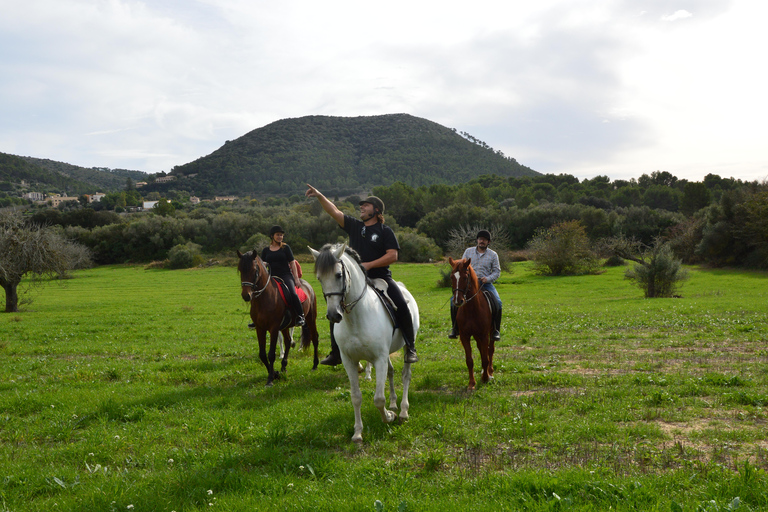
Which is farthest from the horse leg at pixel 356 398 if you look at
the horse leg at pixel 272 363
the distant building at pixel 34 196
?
the distant building at pixel 34 196

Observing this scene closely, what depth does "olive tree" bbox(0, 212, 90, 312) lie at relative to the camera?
2559 cm

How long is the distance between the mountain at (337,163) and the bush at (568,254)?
10835 centimetres

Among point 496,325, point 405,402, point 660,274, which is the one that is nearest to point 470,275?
point 496,325

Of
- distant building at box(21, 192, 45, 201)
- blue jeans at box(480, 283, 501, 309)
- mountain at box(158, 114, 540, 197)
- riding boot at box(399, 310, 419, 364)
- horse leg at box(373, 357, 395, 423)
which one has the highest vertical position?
mountain at box(158, 114, 540, 197)

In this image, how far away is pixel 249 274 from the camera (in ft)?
31.3

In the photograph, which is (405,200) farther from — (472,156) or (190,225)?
(472,156)

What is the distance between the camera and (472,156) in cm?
17050

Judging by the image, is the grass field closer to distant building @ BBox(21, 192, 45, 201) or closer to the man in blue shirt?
the man in blue shirt

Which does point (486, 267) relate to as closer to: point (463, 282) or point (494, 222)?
point (463, 282)

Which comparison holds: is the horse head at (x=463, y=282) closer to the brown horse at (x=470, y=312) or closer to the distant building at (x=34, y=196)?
the brown horse at (x=470, y=312)

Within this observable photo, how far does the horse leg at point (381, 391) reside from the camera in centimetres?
601

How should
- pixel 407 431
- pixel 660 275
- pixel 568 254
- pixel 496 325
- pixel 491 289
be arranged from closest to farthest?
pixel 407 431 → pixel 496 325 → pixel 491 289 → pixel 660 275 → pixel 568 254

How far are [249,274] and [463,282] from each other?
4.56 metres

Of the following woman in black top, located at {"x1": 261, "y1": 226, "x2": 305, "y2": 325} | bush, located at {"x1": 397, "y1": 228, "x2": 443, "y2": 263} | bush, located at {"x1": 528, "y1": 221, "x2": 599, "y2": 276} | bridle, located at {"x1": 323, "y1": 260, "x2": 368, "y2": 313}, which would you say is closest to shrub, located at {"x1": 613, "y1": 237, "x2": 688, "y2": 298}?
bush, located at {"x1": 528, "y1": 221, "x2": 599, "y2": 276}
